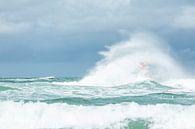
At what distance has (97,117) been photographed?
1914cm

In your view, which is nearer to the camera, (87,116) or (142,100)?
(87,116)

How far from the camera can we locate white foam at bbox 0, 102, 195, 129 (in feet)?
60.5

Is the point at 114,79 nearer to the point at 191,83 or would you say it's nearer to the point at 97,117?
the point at 191,83

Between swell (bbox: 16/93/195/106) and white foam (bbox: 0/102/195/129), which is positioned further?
swell (bbox: 16/93/195/106)

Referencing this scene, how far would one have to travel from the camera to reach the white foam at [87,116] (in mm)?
18438

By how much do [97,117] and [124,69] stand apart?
93.3 feet

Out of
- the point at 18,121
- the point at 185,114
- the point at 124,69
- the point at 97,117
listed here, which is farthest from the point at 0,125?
the point at 124,69

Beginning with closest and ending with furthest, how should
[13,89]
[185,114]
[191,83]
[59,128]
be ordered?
[59,128] → [185,114] → [13,89] → [191,83]

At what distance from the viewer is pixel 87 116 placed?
1938 centimetres

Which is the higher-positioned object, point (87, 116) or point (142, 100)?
point (142, 100)

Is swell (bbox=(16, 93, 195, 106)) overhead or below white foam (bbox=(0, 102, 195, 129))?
overhead

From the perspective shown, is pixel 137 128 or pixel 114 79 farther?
pixel 114 79

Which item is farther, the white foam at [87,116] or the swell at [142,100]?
the swell at [142,100]

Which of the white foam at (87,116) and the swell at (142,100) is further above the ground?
the swell at (142,100)
